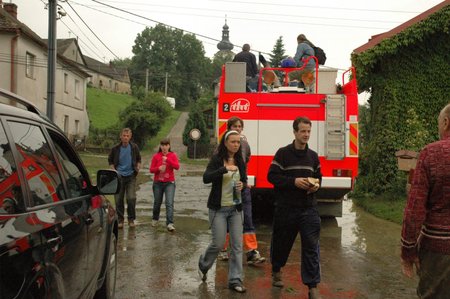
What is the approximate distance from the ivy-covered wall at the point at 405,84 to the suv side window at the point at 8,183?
11.4 meters

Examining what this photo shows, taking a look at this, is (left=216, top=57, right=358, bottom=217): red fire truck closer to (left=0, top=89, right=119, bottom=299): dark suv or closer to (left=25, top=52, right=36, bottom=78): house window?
(left=0, top=89, right=119, bottom=299): dark suv

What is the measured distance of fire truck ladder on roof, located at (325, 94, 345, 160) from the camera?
27.8ft

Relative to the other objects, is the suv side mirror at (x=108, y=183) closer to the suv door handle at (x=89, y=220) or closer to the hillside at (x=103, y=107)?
the suv door handle at (x=89, y=220)

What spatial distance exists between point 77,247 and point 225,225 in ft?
8.46

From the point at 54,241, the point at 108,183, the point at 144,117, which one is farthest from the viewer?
the point at 144,117

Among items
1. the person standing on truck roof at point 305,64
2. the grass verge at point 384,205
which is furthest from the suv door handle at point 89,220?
the grass verge at point 384,205

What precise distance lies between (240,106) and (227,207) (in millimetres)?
3519

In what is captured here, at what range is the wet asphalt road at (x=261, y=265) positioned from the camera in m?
5.45

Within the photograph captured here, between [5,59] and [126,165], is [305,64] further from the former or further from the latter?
[5,59]

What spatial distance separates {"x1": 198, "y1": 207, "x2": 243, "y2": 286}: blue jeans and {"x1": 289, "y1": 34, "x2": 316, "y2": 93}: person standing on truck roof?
4.42 m

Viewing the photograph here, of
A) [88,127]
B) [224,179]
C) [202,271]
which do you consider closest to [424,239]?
[224,179]

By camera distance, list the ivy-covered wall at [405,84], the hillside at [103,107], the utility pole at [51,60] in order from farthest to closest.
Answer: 1. the hillside at [103,107]
2. the ivy-covered wall at [405,84]
3. the utility pole at [51,60]

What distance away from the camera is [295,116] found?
28.3 ft

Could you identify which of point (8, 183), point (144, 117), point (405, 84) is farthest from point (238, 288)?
point (144, 117)
